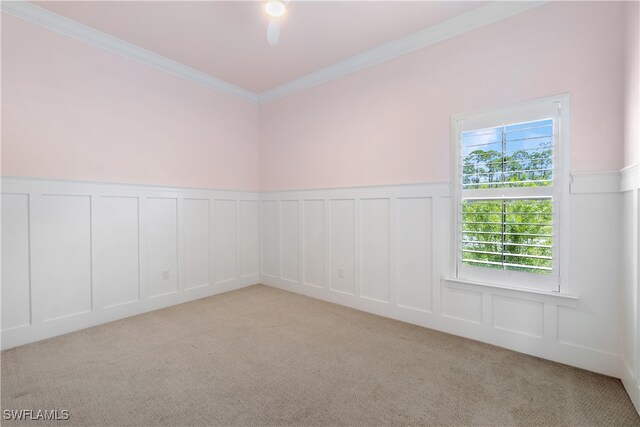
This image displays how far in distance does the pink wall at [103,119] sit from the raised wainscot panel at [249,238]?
1.37 feet

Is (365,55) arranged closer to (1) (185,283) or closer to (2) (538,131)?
(2) (538,131)

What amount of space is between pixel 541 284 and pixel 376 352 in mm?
1386

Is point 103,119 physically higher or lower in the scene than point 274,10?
lower

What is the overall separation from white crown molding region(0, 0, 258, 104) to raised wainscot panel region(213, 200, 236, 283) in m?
1.57

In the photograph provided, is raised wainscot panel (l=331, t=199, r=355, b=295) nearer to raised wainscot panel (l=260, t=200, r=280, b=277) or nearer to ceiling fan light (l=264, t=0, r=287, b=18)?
raised wainscot panel (l=260, t=200, r=280, b=277)

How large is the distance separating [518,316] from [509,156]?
1.29 meters

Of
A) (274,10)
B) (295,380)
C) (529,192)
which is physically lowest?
(295,380)

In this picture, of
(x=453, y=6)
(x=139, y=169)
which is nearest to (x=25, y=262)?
(x=139, y=169)

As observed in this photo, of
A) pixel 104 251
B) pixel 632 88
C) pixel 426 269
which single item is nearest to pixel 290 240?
pixel 426 269

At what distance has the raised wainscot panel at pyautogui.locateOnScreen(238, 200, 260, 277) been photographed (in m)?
4.29

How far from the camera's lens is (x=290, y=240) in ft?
13.5

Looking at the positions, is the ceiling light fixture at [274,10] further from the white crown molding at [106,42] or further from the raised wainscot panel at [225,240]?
the raised wainscot panel at [225,240]

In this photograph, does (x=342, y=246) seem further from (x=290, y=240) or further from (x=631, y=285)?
(x=631, y=285)

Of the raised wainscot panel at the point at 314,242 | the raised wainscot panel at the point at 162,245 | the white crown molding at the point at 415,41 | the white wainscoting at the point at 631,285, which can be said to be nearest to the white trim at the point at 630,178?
the white wainscoting at the point at 631,285
